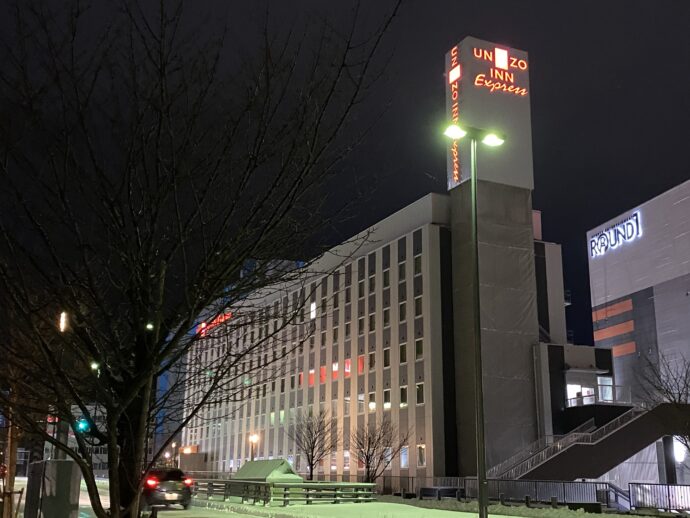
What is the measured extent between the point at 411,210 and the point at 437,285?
8252 millimetres

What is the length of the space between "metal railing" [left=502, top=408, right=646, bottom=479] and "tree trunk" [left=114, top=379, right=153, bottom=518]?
40363 millimetres

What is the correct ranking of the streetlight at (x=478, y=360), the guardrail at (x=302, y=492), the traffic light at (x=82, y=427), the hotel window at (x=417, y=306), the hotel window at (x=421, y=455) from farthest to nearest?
the hotel window at (x=417, y=306)
the hotel window at (x=421, y=455)
the guardrail at (x=302, y=492)
the streetlight at (x=478, y=360)
the traffic light at (x=82, y=427)

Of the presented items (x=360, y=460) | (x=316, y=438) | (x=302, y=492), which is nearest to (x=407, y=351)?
(x=360, y=460)

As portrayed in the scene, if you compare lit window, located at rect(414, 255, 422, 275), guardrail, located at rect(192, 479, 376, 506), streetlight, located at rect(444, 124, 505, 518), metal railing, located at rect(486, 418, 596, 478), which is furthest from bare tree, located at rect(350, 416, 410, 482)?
streetlight, located at rect(444, 124, 505, 518)

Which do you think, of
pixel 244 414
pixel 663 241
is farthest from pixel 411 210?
pixel 663 241

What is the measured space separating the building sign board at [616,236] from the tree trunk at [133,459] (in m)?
95.6

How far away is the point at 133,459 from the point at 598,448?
41.6 meters

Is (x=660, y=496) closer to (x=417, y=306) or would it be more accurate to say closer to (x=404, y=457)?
(x=404, y=457)

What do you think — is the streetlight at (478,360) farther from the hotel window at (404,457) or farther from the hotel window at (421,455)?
the hotel window at (404,457)

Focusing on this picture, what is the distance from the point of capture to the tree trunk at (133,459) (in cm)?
614

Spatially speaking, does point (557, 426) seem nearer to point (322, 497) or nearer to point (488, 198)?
point (488, 198)

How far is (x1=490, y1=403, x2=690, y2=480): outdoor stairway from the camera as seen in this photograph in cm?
4284

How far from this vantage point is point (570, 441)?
1770 inches

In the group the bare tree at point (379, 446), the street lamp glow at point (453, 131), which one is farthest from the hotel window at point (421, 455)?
the street lamp glow at point (453, 131)
